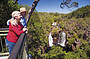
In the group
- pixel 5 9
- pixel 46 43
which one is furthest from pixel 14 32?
pixel 46 43

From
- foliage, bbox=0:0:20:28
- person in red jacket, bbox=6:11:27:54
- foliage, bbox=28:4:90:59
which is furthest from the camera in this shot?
foliage, bbox=28:4:90:59

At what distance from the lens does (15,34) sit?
175 centimetres

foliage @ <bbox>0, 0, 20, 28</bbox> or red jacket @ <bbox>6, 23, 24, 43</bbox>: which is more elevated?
foliage @ <bbox>0, 0, 20, 28</bbox>

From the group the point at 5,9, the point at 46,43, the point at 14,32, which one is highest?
the point at 5,9

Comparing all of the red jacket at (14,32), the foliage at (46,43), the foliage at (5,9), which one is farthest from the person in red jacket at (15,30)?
the foliage at (5,9)

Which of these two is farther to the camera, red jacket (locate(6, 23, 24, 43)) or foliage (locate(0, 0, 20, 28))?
foliage (locate(0, 0, 20, 28))

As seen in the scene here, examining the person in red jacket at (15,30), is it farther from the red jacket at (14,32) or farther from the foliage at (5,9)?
the foliage at (5,9)

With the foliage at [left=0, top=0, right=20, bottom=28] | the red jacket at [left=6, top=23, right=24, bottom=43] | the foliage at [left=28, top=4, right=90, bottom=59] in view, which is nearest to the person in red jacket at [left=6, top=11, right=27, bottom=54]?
the red jacket at [left=6, top=23, right=24, bottom=43]

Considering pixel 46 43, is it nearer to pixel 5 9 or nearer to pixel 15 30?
pixel 5 9

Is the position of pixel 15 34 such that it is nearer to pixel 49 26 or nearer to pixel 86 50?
pixel 49 26

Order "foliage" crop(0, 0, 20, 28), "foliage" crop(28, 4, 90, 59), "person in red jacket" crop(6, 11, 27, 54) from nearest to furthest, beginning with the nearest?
1. "person in red jacket" crop(6, 11, 27, 54)
2. "foliage" crop(0, 0, 20, 28)
3. "foliage" crop(28, 4, 90, 59)

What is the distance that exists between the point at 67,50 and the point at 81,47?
866mm

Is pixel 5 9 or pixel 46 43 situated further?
pixel 46 43

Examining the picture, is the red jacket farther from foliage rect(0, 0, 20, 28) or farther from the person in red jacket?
foliage rect(0, 0, 20, 28)
